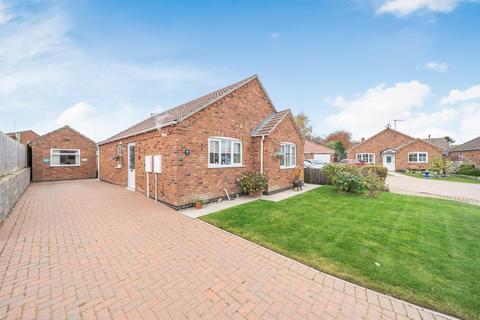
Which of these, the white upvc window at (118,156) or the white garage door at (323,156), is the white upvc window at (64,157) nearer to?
the white upvc window at (118,156)

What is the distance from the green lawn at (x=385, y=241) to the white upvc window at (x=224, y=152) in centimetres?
228

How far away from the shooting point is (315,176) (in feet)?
49.0

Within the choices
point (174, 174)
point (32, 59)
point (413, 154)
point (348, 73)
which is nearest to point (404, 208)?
point (174, 174)

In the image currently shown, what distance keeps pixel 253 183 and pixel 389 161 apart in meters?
30.4

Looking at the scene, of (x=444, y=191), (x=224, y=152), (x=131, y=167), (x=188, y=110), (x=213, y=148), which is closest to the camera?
(x=213, y=148)

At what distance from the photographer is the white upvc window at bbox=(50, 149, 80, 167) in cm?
1623

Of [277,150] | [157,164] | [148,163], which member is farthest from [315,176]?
[148,163]

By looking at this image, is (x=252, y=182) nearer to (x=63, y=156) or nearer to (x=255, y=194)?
(x=255, y=194)

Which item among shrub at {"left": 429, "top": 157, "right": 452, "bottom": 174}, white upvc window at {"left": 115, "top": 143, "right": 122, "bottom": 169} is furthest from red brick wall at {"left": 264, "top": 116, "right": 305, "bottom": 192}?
shrub at {"left": 429, "top": 157, "right": 452, "bottom": 174}

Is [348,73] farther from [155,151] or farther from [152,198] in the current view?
[152,198]

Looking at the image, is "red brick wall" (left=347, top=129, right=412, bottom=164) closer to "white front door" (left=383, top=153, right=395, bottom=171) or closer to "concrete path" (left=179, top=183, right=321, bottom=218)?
"white front door" (left=383, top=153, right=395, bottom=171)

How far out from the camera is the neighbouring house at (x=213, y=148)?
765cm

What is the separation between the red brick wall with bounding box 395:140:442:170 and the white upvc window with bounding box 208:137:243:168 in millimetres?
30271

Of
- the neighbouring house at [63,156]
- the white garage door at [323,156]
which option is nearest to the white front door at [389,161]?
the white garage door at [323,156]
